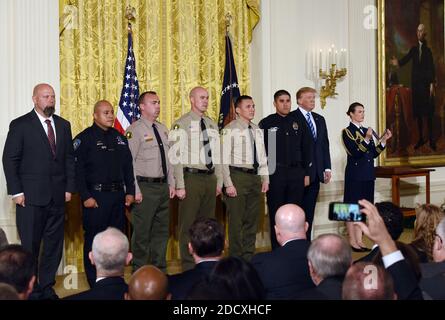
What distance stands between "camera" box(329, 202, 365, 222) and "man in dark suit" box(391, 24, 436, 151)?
7757 mm

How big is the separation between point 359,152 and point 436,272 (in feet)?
14.9

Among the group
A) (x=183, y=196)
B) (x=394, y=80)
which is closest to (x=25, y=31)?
(x=183, y=196)

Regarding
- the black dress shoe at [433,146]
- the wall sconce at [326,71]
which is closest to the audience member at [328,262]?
the wall sconce at [326,71]

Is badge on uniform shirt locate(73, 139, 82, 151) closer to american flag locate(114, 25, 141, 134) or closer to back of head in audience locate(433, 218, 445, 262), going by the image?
american flag locate(114, 25, 141, 134)

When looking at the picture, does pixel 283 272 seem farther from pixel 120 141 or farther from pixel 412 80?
pixel 412 80

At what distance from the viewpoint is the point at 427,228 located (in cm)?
445

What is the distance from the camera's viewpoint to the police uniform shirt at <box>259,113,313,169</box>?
7.66 m

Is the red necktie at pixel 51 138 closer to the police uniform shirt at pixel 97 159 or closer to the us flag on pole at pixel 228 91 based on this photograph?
the police uniform shirt at pixel 97 159

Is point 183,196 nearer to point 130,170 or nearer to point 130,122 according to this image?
point 130,170

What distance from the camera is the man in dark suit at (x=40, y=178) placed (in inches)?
229

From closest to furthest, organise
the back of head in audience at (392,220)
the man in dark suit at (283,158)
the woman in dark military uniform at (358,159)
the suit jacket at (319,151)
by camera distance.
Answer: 1. the back of head in audience at (392,220)
2. the man in dark suit at (283,158)
3. the suit jacket at (319,151)
4. the woman in dark military uniform at (358,159)

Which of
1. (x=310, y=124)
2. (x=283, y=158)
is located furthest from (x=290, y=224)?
(x=310, y=124)

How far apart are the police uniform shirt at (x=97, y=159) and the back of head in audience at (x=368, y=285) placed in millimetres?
3938

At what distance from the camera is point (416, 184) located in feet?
34.8
